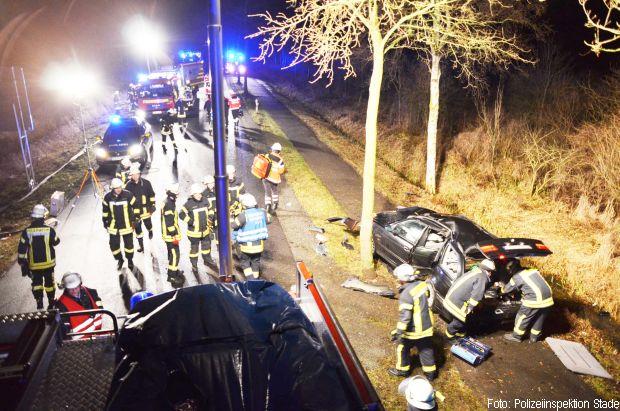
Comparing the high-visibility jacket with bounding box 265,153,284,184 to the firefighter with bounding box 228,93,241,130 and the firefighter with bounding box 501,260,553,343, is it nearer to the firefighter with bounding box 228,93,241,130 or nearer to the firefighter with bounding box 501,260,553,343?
the firefighter with bounding box 501,260,553,343

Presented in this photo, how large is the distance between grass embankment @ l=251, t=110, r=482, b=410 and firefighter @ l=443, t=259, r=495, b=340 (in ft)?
2.16

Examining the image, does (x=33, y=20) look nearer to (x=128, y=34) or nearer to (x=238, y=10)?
(x=128, y=34)

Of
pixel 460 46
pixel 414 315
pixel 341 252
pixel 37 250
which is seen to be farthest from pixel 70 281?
pixel 460 46

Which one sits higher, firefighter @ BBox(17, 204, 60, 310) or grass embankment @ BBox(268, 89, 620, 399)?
firefighter @ BBox(17, 204, 60, 310)

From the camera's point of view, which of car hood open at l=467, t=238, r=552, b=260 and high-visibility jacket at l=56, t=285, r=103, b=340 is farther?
car hood open at l=467, t=238, r=552, b=260

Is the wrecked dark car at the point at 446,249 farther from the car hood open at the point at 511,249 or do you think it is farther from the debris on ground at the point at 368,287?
the debris on ground at the point at 368,287

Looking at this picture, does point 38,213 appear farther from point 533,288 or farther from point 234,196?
point 533,288

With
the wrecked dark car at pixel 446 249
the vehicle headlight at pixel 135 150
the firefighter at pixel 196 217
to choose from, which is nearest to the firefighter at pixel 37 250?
the firefighter at pixel 196 217

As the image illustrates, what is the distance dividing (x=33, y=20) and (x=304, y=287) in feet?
133

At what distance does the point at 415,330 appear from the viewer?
5.47 meters

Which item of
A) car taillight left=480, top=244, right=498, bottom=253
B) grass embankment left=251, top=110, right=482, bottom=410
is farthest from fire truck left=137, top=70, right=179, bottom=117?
car taillight left=480, top=244, right=498, bottom=253

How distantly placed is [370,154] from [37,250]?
6293 mm

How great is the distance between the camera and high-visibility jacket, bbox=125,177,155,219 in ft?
28.8

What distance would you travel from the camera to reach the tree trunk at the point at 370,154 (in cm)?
757
